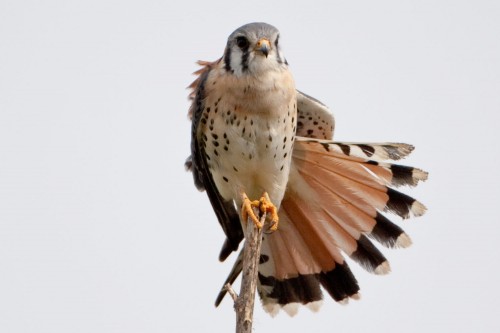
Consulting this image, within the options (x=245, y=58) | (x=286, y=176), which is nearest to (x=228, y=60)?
(x=245, y=58)

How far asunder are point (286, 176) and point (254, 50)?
0.92 metres

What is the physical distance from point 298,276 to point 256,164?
1.29 metres

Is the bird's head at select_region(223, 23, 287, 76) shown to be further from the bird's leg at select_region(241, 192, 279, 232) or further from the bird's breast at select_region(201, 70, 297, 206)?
the bird's leg at select_region(241, 192, 279, 232)

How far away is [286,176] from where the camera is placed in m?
6.72

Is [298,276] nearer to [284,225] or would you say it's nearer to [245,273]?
[284,225]

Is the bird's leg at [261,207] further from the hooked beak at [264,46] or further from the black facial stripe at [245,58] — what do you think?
the hooked beak at [264,46]

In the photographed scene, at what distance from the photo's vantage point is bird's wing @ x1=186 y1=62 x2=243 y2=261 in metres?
6.64

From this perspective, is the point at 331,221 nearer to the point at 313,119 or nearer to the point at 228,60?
the point at 313,119

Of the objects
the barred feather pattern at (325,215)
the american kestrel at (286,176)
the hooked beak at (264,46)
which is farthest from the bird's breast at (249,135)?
the barred feather pattern at (325,215)

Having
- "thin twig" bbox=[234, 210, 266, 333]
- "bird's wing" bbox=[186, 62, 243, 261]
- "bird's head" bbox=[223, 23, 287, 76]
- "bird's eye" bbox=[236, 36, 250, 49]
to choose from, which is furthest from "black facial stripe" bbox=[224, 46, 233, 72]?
"thin twig" bbox=[234, 210, 266, 333]

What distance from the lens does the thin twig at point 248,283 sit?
5.34 meters

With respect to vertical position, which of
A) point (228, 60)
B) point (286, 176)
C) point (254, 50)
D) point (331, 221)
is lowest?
point (331, 221)

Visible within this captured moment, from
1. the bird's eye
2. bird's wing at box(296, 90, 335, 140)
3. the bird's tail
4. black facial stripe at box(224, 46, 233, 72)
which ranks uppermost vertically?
the bird's eye

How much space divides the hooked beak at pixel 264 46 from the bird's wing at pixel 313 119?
2.67 ft
